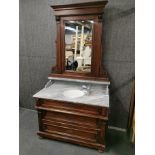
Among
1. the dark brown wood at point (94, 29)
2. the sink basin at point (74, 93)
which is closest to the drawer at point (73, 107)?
the sink basin at point (74, 93)

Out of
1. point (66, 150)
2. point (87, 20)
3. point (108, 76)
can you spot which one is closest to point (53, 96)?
point (66, 150)

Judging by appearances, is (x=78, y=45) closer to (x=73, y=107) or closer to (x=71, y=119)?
(x=73, y=107)

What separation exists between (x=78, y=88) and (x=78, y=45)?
0.57 m

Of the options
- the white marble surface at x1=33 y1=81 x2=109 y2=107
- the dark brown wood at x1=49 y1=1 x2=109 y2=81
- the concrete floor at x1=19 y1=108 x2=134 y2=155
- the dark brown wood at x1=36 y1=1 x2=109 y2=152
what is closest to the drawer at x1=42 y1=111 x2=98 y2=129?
the dark brown wood at x1=36 y1=1 x2=109 y2=152

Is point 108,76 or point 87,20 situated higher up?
point 87,20

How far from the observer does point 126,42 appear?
192 cm

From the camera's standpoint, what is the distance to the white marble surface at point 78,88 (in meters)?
1.65

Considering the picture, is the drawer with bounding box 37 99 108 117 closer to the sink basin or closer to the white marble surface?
the white marble surface

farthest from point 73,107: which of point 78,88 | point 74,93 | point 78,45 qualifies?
point 78,45

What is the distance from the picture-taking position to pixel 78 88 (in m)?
2.07

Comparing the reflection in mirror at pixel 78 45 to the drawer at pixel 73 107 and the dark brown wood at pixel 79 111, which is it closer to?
the dark brown wood at pixel 79 111
